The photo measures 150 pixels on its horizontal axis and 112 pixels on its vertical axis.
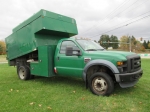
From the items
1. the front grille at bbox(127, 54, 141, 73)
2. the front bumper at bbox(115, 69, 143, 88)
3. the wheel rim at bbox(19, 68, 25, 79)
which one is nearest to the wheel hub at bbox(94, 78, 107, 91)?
the front bumper at bbox(115, 69, 143, 88)

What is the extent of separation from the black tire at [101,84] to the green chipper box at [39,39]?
6.53 ft

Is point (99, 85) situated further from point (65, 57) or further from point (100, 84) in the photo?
point (65, 57)

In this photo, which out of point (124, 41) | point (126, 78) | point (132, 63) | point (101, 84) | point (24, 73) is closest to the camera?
point (126, 78)

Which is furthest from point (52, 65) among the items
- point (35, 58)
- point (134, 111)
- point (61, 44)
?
point (134, 111)

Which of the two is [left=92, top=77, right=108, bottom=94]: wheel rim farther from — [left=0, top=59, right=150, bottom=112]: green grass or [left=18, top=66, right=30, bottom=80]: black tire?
[left=18, top=66, right=30, bottom=80]: black tire

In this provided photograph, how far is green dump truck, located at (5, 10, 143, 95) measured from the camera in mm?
4652

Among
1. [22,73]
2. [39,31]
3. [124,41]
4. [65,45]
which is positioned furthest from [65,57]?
[124,41]

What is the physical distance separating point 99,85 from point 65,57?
67.2 inches

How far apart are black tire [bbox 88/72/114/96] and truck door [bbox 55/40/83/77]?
1.96 ft

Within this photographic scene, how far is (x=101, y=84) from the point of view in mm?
4816

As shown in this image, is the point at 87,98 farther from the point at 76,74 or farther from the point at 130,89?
the point at 130,89

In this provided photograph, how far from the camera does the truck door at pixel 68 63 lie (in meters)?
5.37

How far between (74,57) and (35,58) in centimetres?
277

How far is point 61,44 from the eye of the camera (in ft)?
19.8
